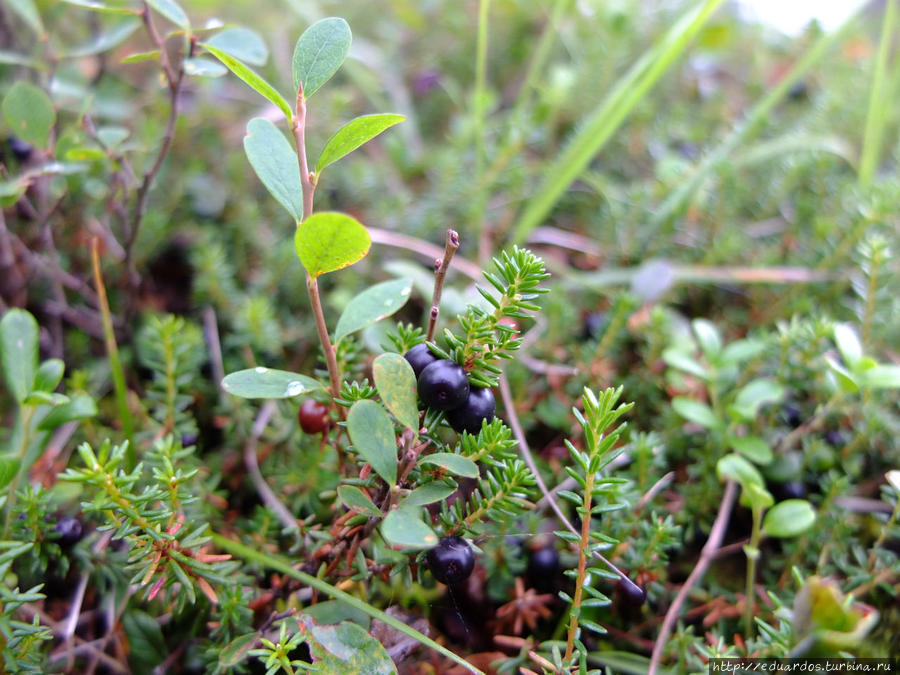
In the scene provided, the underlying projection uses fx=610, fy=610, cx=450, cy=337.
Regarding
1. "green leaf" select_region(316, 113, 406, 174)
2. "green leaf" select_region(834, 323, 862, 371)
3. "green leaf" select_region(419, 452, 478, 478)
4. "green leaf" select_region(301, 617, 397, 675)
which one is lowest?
"green leaf" select_region(301, 617, 397, 675)

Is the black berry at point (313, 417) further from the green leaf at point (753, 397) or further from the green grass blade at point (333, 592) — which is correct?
the green leaf at point (753, 397)

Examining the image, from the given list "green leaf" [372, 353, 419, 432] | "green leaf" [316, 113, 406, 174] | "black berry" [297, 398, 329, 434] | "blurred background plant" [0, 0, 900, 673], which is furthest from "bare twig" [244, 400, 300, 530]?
"green leaf" [316, 113, 406, 174]

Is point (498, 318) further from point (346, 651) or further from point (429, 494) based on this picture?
point (346, 651)

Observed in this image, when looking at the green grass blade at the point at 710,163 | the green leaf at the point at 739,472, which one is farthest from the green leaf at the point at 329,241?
the green grass blade at the point at 710,163

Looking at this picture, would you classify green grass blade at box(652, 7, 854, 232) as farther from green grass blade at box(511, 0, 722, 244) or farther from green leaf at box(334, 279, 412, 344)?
green leaf at box(334, 279, 412, 344)

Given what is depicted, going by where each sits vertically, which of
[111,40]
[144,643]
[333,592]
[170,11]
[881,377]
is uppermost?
[170,11]

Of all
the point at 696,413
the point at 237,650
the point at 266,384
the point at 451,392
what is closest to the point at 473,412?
the point at 451,392

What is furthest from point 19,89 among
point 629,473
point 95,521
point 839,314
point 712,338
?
point 839,314
